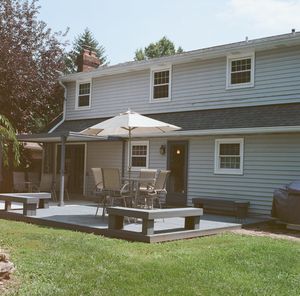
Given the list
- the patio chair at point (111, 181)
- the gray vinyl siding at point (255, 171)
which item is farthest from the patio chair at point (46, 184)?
the patio chair at point (111, 181)

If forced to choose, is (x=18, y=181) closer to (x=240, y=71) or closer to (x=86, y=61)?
(x=86, y=61)

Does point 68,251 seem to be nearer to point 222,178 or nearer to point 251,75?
point 222,178

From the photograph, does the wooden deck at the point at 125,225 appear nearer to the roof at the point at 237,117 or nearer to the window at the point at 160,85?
the roof at the point at 237,117

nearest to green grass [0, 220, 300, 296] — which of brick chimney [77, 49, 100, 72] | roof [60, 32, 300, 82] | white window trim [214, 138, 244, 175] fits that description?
white window trim [214, 138, 244, 175]

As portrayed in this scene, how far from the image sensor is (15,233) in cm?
764

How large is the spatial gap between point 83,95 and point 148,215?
11.1m

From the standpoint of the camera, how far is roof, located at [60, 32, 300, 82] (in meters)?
11.5

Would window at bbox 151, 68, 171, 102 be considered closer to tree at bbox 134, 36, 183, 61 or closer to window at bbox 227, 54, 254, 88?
window at bbox 227, 54, 254, 88

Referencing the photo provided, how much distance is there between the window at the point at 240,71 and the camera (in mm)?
12474

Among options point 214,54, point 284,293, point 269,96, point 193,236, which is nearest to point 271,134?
point 269,96

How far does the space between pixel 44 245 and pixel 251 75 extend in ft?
27.5

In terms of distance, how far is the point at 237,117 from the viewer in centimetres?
1208

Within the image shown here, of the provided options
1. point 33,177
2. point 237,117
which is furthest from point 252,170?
point 33,177

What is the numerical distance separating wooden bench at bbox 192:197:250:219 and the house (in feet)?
1.77
